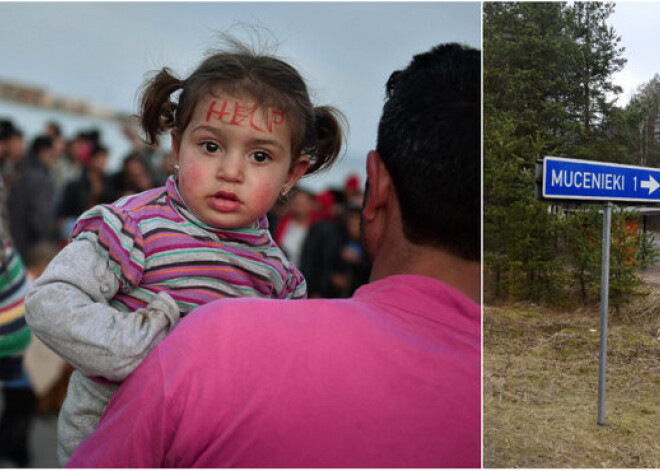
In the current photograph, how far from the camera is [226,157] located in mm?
1279

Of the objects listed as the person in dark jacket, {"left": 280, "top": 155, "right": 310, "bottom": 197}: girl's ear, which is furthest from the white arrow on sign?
the person in dark jacket

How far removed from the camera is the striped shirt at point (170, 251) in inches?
47.3

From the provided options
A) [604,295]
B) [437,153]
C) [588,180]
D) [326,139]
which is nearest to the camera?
[437,153]

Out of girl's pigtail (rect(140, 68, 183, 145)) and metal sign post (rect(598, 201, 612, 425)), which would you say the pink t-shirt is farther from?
metal sign post (rect(598, 201, 612, 425))

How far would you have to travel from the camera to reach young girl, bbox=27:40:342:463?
3.67 feet

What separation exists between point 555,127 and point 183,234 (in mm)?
3087

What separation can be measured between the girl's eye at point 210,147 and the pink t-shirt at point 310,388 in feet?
1.11

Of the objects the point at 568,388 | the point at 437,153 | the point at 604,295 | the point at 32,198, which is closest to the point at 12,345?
the point at 32,198

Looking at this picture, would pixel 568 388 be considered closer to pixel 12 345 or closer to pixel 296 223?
pixel 296 223

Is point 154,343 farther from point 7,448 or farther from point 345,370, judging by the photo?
point 7,448

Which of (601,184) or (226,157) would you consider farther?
(601,184)

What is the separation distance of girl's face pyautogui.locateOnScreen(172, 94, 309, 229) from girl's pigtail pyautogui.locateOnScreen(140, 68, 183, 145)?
9cm

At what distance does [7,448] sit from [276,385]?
0.91 meters

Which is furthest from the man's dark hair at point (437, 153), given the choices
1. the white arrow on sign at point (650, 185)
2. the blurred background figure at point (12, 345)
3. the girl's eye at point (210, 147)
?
the white arrow on sign at point (650, 185)
